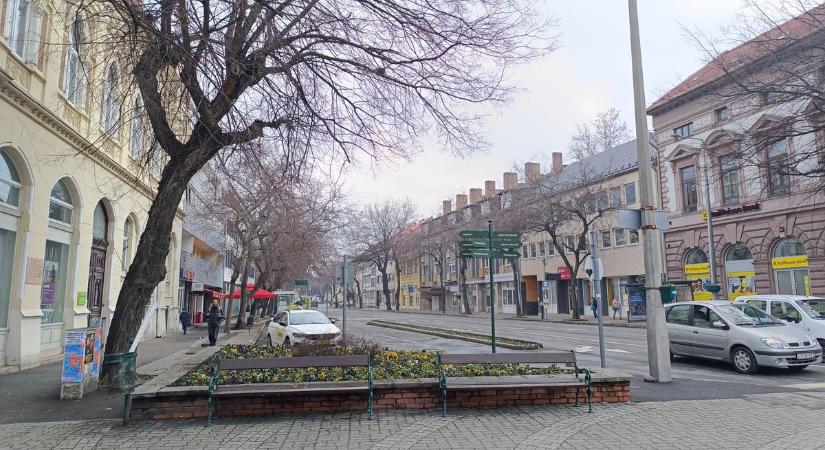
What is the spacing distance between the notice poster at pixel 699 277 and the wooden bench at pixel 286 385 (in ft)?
87.4

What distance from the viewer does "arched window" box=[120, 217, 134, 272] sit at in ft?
66.9

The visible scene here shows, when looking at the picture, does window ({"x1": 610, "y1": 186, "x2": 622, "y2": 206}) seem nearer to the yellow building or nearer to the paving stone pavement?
the yellow building

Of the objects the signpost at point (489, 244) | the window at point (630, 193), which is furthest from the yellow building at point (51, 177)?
the window at point (630, 193)

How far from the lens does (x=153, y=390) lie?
286 inches

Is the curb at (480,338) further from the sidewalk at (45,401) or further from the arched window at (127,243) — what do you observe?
the arched window at (127,243)

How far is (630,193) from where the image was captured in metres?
40.5

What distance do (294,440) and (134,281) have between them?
4818mm

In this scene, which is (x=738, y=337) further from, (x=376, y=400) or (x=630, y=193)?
(x=630, y=193)

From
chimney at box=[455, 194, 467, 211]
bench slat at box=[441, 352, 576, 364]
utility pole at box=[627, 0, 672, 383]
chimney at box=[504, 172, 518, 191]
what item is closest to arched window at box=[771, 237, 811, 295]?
utility pole at box=[627, 0, 672, 383]

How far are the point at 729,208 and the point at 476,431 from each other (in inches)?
1130

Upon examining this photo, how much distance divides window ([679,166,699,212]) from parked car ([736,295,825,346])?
18646 millimetres

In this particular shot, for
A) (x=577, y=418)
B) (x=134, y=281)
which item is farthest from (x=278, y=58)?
(x=577, y=418)

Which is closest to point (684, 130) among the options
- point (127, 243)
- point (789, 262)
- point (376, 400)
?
point (789, 262)

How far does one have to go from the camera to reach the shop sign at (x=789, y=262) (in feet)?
85.5
